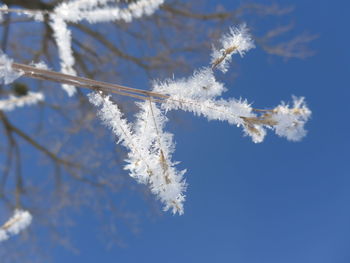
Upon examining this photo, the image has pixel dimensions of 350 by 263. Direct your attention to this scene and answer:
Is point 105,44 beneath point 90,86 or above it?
above

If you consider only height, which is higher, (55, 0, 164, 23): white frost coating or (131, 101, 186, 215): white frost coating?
(55, 0, 164, 23): white frost coating

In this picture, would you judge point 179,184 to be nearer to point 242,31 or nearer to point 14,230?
point 242,31

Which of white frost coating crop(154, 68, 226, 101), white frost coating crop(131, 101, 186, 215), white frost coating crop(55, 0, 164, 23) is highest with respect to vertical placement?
white frost coating crop(55, 0, 164, 23)

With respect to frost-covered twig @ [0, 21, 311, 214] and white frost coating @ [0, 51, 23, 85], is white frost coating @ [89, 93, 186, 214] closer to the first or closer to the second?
frost-covered twig @ [0, 21, 311, 214]

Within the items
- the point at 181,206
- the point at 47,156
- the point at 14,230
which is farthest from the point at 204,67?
the point at 47,156

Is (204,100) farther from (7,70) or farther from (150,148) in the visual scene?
(7,70)

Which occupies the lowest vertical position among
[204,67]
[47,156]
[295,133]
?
[295,133]

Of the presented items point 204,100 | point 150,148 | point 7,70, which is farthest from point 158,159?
point 7,70

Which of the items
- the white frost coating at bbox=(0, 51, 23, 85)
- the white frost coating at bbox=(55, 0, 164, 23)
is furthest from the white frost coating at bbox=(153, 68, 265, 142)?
the white frost coating at bbox=(0, 51, 23, 85)

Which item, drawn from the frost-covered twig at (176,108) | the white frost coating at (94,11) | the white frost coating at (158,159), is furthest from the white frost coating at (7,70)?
the white frost coating at (158,159)
